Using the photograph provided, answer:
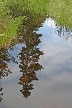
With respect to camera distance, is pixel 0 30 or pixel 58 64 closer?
pixel 58 64

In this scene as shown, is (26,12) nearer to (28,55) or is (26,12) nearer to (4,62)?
(28,55)

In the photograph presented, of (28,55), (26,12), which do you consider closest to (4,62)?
(28,55)

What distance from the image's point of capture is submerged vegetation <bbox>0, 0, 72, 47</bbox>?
18.5m

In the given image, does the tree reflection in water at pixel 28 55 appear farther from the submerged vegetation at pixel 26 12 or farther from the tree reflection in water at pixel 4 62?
the submerged vegetation at pixel 26 12

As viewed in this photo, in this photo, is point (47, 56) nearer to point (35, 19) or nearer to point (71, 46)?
point (71, 46)

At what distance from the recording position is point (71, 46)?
19.0 meters

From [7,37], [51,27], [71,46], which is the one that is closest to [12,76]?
[7,37]

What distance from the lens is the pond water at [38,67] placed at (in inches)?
474

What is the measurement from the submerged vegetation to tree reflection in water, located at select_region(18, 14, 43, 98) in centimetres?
105

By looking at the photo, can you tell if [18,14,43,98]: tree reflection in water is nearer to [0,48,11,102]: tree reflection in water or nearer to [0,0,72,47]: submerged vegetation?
[0,48,11,102]: tree reflection in water

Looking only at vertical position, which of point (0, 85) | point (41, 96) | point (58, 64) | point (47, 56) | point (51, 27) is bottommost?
point (41, 96)

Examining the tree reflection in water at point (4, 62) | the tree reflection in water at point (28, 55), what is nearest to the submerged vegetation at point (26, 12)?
the tree reflection in water at point (4, 62)

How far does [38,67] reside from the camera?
15477 millimetres

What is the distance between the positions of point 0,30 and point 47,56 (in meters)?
4.16
